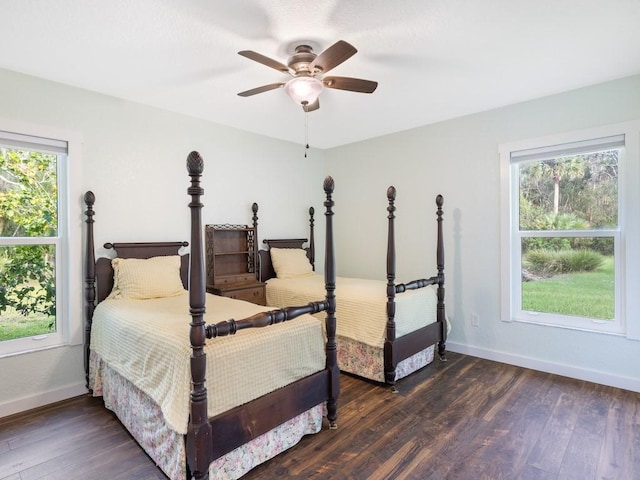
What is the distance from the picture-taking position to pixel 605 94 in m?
2.87

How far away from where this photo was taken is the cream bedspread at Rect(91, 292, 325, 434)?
173cm

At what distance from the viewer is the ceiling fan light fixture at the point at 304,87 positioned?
228 cm

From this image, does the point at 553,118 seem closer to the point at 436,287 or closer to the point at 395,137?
the point at 395,137

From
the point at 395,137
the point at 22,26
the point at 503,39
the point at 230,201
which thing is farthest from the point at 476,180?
the point at 22,26

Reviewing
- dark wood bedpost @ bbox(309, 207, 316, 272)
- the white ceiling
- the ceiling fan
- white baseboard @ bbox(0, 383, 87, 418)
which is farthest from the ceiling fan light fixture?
white baseboard @ bbox(0, 383, 87, 418)

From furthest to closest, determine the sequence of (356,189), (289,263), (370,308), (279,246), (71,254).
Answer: (356,189) → (279,246) → (289,263) → (370,308) → (71,254)

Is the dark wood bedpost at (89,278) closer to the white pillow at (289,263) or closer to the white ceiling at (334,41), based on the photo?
the white ceiling at (334,41)

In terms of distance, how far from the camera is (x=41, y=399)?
2.66 metres

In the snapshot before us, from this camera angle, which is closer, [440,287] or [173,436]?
[173,436]

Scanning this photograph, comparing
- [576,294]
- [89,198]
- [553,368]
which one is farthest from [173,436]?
[576,294]

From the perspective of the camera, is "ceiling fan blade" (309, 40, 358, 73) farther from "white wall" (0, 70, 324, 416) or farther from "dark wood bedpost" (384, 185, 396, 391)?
"white wall" (0, 70, 324, 416)

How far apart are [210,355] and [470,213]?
2933 mm

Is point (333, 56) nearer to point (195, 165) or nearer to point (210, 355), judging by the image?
point (195, 165)

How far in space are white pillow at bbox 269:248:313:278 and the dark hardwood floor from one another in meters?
1.61
